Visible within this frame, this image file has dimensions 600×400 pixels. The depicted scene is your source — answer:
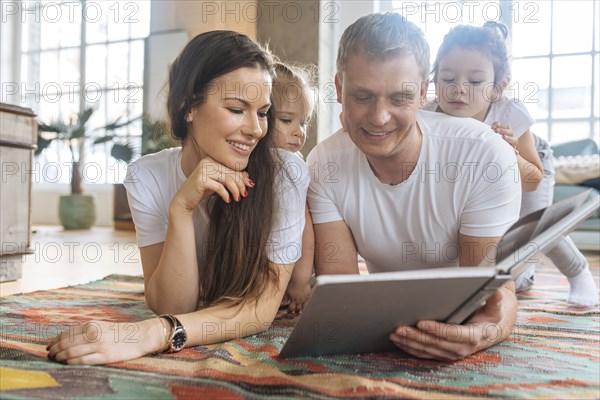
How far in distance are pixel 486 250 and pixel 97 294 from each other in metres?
1.28

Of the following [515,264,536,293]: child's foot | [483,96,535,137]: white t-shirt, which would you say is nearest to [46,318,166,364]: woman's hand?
[483,96,535,137]: white t-shirt

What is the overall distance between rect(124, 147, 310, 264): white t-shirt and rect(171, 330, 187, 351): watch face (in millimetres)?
294

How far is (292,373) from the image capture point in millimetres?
994

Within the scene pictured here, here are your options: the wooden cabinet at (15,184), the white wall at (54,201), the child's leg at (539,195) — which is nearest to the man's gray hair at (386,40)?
the child's leg at (539,195)

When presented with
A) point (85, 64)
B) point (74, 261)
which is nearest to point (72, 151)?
point (85, 64)

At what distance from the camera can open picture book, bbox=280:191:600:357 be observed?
814 mm

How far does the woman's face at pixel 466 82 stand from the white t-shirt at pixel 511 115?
Answer: 7cm

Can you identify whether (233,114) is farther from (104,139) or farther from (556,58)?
(104,139)

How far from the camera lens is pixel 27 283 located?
7.24 feet

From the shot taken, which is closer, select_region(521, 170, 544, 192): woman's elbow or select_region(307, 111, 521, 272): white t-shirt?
select_region(307, 111, 521, 272): white t-shirt

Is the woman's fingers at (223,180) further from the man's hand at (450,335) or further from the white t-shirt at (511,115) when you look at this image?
the white t-shirt at (511,115)

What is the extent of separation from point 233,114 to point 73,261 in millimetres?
2086

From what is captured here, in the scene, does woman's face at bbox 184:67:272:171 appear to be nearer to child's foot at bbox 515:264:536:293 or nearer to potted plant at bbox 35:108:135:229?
child's foot at bbox 515:264:536:293

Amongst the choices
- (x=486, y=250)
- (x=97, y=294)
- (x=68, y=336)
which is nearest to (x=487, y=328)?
(x=486, y=250)
